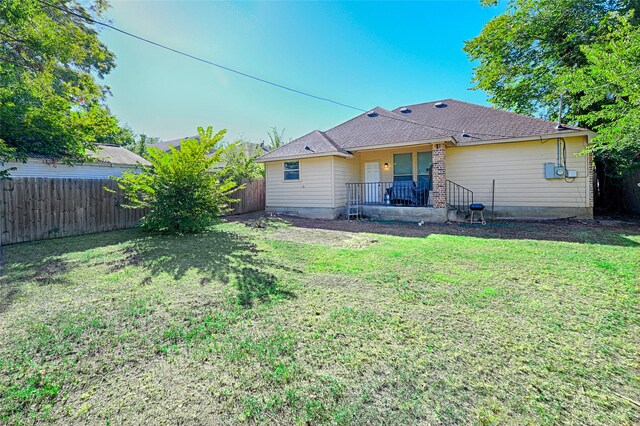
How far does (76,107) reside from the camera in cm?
796

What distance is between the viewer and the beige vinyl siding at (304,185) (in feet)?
36.7

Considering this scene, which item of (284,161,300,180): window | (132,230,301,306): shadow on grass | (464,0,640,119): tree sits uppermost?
(464,0,640,119): tree

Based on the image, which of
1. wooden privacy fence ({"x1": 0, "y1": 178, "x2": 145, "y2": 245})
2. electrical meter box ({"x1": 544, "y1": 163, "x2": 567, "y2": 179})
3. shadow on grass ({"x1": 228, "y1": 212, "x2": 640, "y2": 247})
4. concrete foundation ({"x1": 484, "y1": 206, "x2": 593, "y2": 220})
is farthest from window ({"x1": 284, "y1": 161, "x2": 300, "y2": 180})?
Answer: electrical meter box ({"x1": 544, "y1": 163, "x2": 567, "y2": 179})

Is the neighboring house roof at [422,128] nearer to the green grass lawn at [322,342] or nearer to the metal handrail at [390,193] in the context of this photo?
the metal handrail at [390,193]

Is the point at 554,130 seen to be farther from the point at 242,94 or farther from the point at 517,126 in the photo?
the point at 242,94

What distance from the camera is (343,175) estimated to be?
459 inches

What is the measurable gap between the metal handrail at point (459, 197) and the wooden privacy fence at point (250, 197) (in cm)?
906

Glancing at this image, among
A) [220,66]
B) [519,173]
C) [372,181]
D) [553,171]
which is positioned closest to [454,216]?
[519,173]

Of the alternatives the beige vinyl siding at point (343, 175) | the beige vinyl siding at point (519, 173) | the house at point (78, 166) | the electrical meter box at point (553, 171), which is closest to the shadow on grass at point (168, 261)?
the house at point (78, 166)

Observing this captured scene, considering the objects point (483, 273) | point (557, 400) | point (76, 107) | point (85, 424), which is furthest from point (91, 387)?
point (76, 107)

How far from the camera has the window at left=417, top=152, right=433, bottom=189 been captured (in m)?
11.1

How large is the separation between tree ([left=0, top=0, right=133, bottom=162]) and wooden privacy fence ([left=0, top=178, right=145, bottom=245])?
765mm

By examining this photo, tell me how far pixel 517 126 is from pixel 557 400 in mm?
11117

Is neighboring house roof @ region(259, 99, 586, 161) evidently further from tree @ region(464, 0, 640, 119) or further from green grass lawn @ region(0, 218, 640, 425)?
green grass lawn @ region(0, 218, 640, 425)
